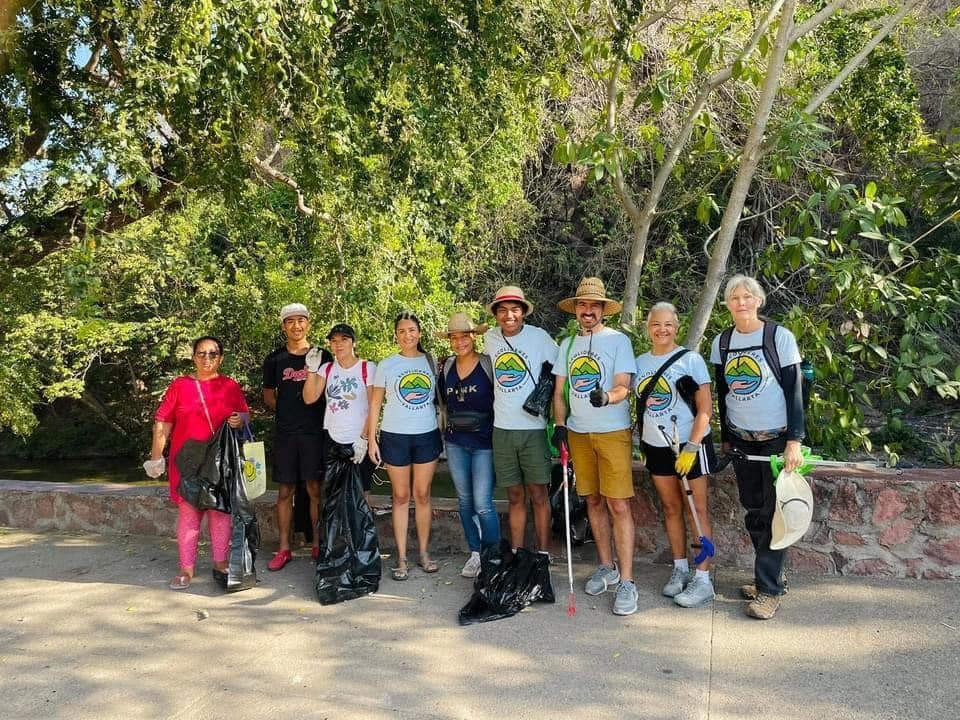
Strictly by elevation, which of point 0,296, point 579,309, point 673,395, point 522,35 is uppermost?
Answer: point 522,35

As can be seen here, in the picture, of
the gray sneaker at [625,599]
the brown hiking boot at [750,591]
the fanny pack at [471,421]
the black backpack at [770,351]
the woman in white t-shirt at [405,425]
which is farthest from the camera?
the woman in white t-shirt at [405,425]

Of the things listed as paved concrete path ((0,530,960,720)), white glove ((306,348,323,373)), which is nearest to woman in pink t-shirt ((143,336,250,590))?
paved concrete path ((0,530,960,720))

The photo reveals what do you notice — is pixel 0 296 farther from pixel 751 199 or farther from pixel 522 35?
pixel 751 199

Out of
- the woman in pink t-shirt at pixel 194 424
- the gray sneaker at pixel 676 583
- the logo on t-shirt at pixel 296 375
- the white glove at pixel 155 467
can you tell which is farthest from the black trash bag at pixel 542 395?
the white glove at pixel 155 467

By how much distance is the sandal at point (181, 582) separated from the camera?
497 centimetres

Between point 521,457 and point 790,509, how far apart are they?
1.51 metres

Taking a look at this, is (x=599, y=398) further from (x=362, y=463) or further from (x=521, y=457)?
(x=362, y=463)

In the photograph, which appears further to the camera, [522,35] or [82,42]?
[522,35]

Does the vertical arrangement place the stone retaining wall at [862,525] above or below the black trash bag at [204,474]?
below

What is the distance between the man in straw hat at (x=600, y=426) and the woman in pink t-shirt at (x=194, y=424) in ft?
6.86

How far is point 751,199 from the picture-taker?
563 inches

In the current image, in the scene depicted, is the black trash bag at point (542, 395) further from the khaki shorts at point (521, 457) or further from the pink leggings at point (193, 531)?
the pink leggings at point (193, 531)

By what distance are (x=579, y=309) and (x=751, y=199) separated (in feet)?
36.0

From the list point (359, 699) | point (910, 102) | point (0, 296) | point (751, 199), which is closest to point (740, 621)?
point (359, 699)
